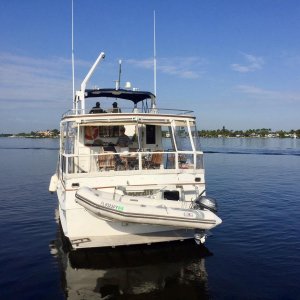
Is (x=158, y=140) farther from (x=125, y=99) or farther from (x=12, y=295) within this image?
(x=12, y=295)

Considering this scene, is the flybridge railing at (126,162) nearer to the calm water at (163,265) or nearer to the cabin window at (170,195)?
the cabin window at (170,195)

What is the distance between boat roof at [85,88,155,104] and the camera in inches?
552

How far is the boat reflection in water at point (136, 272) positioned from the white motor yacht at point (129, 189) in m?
0.56

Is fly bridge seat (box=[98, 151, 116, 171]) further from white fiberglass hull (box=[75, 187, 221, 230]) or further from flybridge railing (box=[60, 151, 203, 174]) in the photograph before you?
white fiberglass hull (box=[75, 187, 221, 230])

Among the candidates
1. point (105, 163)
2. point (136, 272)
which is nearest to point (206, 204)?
point (136, 272)

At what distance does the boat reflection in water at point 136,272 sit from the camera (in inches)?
341

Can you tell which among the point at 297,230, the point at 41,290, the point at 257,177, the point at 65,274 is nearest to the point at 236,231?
the point at 297,230

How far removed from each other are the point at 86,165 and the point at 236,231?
5.75 meters

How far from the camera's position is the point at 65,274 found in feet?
32.2

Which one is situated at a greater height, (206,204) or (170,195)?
(170,195)

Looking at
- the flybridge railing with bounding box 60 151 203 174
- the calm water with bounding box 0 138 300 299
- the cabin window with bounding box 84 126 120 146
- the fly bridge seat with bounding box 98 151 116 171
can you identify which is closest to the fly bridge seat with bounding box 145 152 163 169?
the flybridge railing with bounding box 60 151 203 174

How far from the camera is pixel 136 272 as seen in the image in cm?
972

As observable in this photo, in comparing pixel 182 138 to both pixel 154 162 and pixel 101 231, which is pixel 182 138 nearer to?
pixel 154 162

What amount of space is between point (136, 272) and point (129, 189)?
217cm
